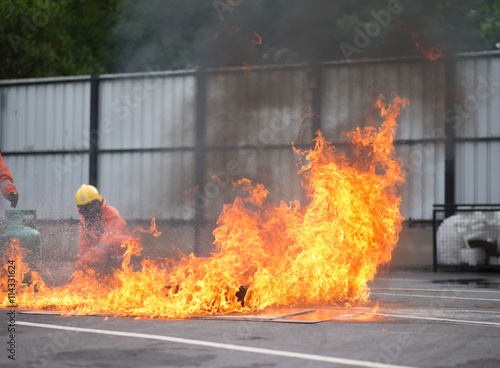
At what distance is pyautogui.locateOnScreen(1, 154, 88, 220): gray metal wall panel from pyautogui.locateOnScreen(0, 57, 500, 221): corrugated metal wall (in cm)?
4

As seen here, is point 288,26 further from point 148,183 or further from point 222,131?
point 148,183

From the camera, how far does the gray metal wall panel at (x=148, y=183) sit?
75.0 feet

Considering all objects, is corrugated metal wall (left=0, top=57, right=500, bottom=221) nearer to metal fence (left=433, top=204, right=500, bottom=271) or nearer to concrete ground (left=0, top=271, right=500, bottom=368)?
metal fence (left=433, top=204, right=500, bottom=271)

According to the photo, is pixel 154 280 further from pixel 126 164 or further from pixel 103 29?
pixel 103 29

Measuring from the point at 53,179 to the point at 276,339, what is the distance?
19084mm

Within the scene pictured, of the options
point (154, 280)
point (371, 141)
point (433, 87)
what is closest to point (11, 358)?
point (154, 280)

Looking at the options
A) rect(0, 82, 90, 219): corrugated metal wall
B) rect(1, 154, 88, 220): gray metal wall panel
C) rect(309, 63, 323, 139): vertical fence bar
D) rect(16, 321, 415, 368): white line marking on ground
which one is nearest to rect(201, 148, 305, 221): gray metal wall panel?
rect(309, 63, 323, 139): vertical fence bar

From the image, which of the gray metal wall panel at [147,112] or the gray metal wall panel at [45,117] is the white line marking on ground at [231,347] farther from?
the gray metal wall panel at [45,117]

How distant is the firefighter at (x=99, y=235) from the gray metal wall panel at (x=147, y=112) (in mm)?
11307

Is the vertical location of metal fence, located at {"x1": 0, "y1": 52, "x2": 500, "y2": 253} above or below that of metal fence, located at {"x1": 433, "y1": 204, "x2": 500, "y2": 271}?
above

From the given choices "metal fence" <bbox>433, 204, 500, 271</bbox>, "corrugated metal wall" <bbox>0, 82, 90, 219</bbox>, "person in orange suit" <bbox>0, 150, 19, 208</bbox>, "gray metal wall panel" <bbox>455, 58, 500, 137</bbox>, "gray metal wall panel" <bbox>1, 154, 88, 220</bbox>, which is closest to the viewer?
"person in orange suit" <bbox>0, 150, 19, 208</bbox>

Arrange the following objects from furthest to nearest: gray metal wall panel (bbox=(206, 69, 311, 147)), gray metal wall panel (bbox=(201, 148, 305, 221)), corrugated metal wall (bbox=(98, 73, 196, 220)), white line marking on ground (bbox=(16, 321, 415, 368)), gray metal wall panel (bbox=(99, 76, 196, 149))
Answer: gray metal wall panel (bbox=(99, 76, 196, 149)) < corrugated metal wall (bbox=(98, 73, 196, 220)) < gray metal wall panel (bbox=(201, 148, 305, 221)) < gray metal wall panel (bbox=(206, 69, 311, 147)) < white line marking on ground (bbox=(16, 321, 415, 368))

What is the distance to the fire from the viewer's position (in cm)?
959

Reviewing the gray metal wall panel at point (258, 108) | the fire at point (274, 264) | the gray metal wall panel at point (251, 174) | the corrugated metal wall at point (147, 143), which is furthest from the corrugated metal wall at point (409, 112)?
the fire at point (274, 264)
